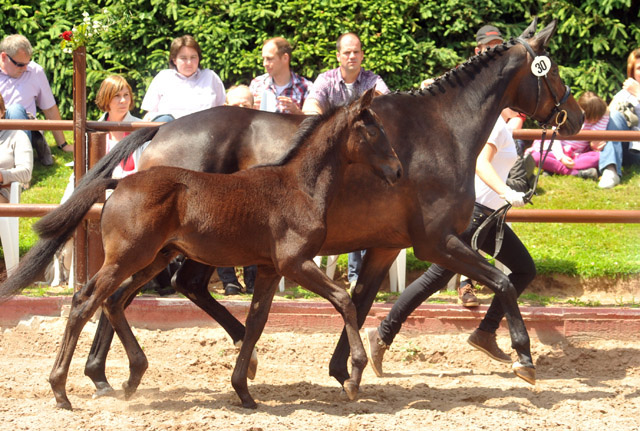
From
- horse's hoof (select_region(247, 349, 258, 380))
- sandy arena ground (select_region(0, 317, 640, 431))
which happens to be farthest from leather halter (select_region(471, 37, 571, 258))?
horse's hoof (select_region(247, 349, 258, 380))

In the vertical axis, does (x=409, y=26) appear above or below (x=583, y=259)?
above

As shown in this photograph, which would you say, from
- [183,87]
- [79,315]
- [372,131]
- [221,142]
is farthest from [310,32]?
[79,315]

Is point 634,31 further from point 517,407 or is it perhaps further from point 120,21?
point 517,407

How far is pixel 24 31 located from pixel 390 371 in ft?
20.9

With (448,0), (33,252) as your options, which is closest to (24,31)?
(448,0)

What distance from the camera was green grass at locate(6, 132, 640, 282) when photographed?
750 centimetres

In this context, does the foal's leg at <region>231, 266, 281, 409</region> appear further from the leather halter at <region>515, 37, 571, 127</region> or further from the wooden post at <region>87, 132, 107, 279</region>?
the leather halter at <region>515, 37, 571, 127</region>

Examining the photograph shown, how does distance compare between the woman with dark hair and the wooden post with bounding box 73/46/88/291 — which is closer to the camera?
the wooden post with bounding box 73/46/88/291

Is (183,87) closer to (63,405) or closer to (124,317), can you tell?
(124,317)

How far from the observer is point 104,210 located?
4.76 m

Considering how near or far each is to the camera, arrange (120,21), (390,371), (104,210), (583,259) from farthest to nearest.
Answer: (120,21), (583,259), (390,371), (104,210)

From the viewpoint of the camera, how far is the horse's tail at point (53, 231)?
4.83 metres

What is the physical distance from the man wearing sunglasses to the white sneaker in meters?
5.42

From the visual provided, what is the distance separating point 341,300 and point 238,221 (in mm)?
700
